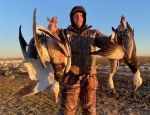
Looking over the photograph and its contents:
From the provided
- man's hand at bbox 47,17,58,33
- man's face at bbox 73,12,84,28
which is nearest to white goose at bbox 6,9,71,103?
man's hand at bbox 47,17,58,33

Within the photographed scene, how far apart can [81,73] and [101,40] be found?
734 mm

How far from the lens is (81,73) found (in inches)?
190

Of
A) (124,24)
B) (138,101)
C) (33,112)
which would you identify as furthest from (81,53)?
(138,101)

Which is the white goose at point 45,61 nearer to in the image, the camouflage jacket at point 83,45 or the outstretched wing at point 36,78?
the outstretched wing at point 36,78

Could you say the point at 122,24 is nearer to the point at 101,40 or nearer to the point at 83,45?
the point at 101,40

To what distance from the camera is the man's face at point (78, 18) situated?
15.5 ft

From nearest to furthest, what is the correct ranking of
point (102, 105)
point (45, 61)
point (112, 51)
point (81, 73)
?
point (45, 61)
point (112, 51)
point (81, 73)
point (102, 105)

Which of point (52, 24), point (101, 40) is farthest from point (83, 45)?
point (52, 24)

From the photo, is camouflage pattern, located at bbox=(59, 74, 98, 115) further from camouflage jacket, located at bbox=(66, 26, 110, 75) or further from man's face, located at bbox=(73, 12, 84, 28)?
man's face, located at bbox=(73, 12, 84, 28)

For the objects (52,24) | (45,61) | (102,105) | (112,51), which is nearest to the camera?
(52,24)

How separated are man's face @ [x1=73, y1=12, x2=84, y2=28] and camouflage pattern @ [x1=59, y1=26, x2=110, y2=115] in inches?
5.6

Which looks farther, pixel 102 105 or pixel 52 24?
pixel 102 105

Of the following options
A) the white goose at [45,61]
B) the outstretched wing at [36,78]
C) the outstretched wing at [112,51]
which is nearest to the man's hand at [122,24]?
the outstretched wing at [112,51]

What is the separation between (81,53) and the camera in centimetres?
474
